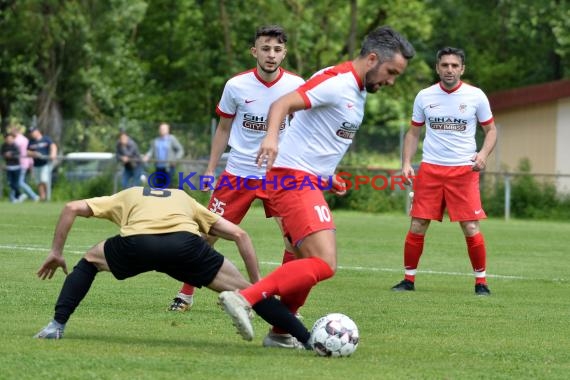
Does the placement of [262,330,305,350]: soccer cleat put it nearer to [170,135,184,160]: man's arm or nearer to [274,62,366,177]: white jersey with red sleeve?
[274,62,366,177]: white jersey with red sleeve

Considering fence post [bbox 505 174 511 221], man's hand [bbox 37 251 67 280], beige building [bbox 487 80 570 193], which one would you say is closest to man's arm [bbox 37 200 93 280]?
man's hand [bbox 37 251 67 280]

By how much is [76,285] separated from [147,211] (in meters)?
0.62

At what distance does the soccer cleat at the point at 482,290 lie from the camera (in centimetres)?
1197

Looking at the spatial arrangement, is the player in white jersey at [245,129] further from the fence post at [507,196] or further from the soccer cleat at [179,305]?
the fence post at [507,196]

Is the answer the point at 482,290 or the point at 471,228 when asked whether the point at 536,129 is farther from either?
the point at 482,290

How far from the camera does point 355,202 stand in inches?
1201

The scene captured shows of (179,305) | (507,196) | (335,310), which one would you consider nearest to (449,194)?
(335,310)

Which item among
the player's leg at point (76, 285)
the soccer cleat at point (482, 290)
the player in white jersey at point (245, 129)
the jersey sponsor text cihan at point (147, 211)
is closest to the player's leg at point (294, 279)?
the jersey sponsor text cihan at point (147, 211)

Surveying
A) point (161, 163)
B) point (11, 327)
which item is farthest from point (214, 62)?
point (11, 327)

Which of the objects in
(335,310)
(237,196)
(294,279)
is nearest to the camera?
(294,279)

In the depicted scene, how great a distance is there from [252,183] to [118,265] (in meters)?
2.74

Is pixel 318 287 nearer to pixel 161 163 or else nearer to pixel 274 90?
pixel 274 90

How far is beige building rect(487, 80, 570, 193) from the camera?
33.2 meters

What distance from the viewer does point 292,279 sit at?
24.5 feet
